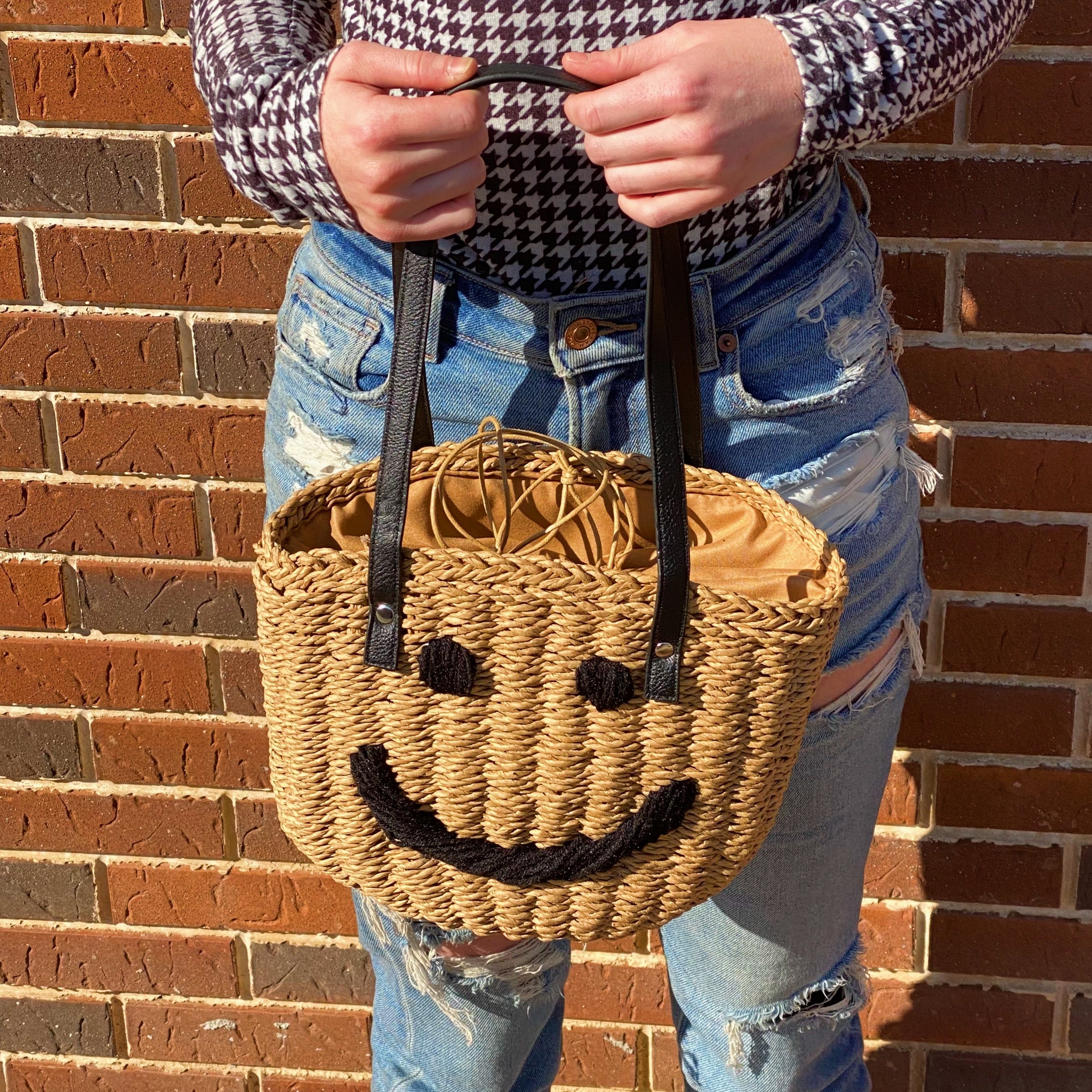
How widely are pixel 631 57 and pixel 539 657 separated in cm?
37

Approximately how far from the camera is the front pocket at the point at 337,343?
0.90 metres

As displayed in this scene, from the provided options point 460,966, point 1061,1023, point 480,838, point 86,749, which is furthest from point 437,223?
point 1061,1023

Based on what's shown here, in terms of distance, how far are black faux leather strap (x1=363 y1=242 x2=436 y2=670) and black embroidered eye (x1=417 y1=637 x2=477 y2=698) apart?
0.02m

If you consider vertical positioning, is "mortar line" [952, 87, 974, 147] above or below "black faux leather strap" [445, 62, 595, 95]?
below

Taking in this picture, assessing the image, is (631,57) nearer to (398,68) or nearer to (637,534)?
(398,68)

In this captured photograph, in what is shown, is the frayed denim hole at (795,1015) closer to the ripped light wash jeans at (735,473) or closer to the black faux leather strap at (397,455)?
the ripped light wash jeans at (735,473)

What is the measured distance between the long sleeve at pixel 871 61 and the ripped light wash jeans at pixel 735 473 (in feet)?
0.41

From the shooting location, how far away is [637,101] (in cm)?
72

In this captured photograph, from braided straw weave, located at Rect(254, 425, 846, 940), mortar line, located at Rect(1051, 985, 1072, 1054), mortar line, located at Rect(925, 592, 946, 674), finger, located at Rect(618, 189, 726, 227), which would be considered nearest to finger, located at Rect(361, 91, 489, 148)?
finger, located at Rect(618, 189, 726, 227)

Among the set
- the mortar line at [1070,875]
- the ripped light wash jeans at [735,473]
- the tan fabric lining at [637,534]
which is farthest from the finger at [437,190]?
the mortar line at [1070,875]

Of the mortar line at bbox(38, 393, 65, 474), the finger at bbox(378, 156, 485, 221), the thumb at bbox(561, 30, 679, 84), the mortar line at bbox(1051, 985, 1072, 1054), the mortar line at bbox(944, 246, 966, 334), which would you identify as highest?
the thumb at bbox(561, 30, 679, 84)

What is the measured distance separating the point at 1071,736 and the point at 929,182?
67 cm

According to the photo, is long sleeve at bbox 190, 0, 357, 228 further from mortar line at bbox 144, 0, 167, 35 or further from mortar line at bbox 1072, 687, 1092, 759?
mortar line at bbox 1072, 687, 1092, 759

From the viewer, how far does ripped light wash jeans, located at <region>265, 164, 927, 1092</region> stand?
2.88ft
